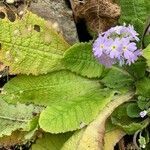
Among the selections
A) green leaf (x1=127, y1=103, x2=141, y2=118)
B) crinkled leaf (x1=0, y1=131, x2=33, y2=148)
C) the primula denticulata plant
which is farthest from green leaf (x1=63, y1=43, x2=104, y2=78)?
crinkled leaf (x1=0, y1=131, x2=33, y2=148)

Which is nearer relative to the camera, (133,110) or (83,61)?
(133,110)

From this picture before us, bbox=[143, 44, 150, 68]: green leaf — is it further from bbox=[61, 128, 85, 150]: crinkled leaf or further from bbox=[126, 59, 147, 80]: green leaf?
bbox=[61, 128, 85, 150]: crinkled leaf

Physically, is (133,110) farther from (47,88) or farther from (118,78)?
(47,88)

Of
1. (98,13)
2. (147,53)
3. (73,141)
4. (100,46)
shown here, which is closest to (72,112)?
(73,141)

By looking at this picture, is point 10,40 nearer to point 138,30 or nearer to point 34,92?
point 34,92

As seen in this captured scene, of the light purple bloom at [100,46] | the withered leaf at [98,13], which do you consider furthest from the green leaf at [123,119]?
the withered leaf at [98,13]

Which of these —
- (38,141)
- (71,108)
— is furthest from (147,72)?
(38,141)

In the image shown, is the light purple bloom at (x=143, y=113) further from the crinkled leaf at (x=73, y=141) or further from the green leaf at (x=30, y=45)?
the green leaf at (x=30, y=45)
